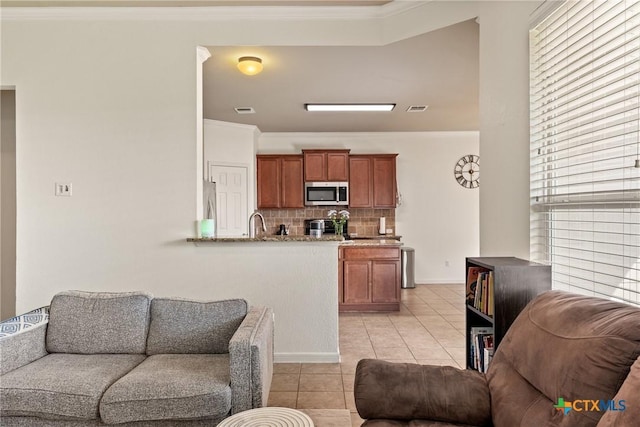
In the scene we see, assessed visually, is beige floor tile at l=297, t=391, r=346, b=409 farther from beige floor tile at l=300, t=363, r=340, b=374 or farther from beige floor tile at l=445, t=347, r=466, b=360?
beige floor tile at l=445, t=347, r=466, b=360

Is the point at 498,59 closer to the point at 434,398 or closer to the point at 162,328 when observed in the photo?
the point at 434,398

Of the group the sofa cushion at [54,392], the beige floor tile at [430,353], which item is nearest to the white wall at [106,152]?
the sofa cushion at [54,392]

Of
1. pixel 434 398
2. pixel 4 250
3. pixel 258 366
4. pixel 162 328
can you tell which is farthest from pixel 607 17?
pixel 4 250

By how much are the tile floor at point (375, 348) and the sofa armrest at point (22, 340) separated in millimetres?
1414

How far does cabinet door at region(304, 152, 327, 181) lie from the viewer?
6.84 m

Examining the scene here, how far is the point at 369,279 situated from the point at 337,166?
237 centimetres

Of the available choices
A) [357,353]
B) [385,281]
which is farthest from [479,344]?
[385,281]

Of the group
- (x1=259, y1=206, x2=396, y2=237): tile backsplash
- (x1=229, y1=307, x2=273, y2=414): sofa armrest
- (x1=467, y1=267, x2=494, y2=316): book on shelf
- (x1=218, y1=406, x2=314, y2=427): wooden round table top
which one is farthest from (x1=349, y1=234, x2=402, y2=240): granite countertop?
(x1=218, y1=406, x2=314, y2=427): wooden round table top

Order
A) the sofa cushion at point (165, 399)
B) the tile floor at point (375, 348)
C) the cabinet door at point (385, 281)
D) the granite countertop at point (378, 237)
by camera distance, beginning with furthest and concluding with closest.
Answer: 1. the granite countertop at point (378, 237)
2. the cabinet door at point (385, 281)
3. the tile floor at point (375, 348)
4. the sofa cushion at point (165, 399)

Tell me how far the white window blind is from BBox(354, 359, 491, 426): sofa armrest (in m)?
0.77

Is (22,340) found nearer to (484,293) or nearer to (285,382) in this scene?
(285,382)

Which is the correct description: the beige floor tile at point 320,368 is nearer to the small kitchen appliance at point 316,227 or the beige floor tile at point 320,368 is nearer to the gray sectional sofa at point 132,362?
the gray sectional sofa at point 132,362

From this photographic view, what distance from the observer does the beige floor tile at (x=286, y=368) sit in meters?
3.17

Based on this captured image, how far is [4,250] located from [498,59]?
174 inches
